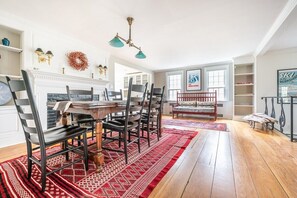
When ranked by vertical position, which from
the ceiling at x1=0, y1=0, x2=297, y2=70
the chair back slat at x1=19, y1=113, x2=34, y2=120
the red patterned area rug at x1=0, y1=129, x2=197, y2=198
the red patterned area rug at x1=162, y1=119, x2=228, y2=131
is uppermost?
the ceiling at x1=0, y1=0, x2=297, y2=70

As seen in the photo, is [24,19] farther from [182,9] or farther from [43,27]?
[182,9]

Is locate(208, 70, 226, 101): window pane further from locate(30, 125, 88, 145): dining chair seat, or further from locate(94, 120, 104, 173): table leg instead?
locate(30, 125, 88, 145): dining chair seat

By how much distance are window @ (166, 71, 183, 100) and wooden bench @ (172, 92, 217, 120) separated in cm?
35

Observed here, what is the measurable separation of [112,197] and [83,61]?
3.32 metres

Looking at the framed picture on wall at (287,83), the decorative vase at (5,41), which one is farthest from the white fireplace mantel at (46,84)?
the framed picture on wall at (287,83)

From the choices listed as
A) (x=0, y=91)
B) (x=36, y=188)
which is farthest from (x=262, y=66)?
(x=0, y=91)

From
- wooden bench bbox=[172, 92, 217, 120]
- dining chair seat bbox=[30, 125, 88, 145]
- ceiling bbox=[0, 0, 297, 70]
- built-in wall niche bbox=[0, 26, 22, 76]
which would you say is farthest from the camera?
wooden bench bbox=[172, 92, 217, 120]

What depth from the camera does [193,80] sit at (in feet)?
20.0

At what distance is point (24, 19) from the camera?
250 cm

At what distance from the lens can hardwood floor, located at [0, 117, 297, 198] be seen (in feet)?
3.74

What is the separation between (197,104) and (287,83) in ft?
9.03

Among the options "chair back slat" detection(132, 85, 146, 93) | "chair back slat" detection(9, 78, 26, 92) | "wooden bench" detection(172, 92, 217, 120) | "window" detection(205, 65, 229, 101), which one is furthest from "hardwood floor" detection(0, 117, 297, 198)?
"window" detection(205, 65, 229, 101)

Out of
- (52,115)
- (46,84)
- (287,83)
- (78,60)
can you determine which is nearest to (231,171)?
(52,115)

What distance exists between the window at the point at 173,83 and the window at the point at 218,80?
1.23 meters
